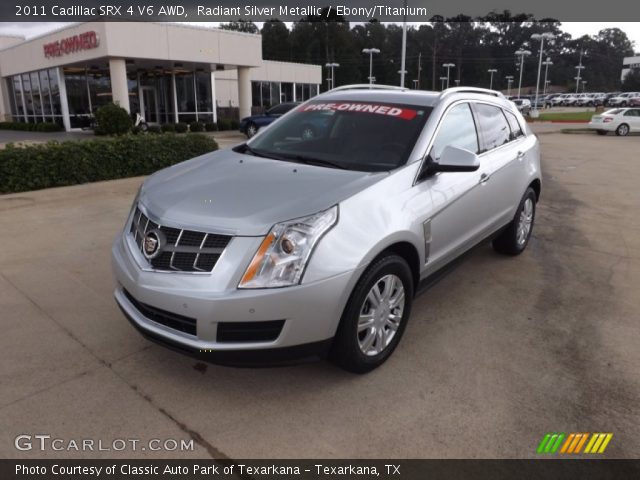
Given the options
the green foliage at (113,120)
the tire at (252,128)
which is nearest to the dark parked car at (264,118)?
the tire at (252,128)

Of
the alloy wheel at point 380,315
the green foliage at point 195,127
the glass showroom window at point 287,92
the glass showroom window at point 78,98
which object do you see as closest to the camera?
the alloy wheel at point 380,315

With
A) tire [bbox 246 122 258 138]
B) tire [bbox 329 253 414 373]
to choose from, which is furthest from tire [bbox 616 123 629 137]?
tire [bbox 329 253 414 373]

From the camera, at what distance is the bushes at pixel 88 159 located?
8469 millimetres

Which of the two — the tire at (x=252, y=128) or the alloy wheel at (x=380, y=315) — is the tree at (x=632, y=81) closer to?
the tire at (x=252, y=128)

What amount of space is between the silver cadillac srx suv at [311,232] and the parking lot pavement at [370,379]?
37 cm

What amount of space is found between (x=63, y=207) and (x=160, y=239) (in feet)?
18.6

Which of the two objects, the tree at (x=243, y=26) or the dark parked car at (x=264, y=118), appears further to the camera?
the tree at (x=243, y=26)

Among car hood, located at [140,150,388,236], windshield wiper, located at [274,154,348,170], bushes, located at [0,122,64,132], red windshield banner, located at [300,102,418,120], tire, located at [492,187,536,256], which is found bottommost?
bushes, located at [0,122,64,132]

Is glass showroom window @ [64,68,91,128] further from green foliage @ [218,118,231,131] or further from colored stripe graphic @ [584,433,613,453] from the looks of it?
colored stripe graphic @ [584,433,613,453]

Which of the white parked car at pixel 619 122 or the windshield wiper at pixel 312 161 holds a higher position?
the windshield wiper at pixel 312 161

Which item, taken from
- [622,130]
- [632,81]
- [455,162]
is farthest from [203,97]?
[632,81]

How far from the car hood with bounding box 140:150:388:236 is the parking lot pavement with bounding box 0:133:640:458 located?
1.05 meters

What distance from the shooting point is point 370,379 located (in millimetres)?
3238

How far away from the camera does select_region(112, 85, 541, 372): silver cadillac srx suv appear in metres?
2.70
